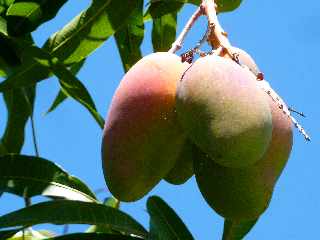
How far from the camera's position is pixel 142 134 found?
1.15m

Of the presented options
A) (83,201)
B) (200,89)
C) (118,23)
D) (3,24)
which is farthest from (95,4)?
(200,89)

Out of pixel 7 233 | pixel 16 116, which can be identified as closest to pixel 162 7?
pixel 16 116

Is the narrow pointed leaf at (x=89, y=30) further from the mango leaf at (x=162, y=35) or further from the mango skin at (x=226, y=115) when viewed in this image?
the mango skin at (x=226, y=115)

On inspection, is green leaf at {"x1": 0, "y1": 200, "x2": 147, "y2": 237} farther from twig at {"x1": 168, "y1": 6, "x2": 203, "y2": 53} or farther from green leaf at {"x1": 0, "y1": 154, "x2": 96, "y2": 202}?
twig at {"x1": 168, "y1": 6, "x2": 203, "y2": 53}

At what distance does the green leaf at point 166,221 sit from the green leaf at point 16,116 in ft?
1.18

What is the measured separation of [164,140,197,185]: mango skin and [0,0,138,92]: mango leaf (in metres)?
0.32

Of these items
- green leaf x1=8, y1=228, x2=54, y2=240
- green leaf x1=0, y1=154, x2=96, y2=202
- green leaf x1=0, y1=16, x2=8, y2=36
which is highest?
green leaf x1=0, y1=16, x2=8, y2=36

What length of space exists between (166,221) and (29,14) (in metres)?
0.42

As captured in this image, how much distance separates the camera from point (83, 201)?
137 centimetres

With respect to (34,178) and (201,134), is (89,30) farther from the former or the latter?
(201,134)

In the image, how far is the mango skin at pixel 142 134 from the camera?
116 cm

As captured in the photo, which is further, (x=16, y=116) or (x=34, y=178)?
(x=16, y=116)

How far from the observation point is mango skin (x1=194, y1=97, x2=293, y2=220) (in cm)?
113

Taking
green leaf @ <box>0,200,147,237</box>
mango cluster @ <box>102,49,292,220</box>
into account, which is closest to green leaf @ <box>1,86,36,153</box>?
green leaf @ <box>0,200,147,237</box>
